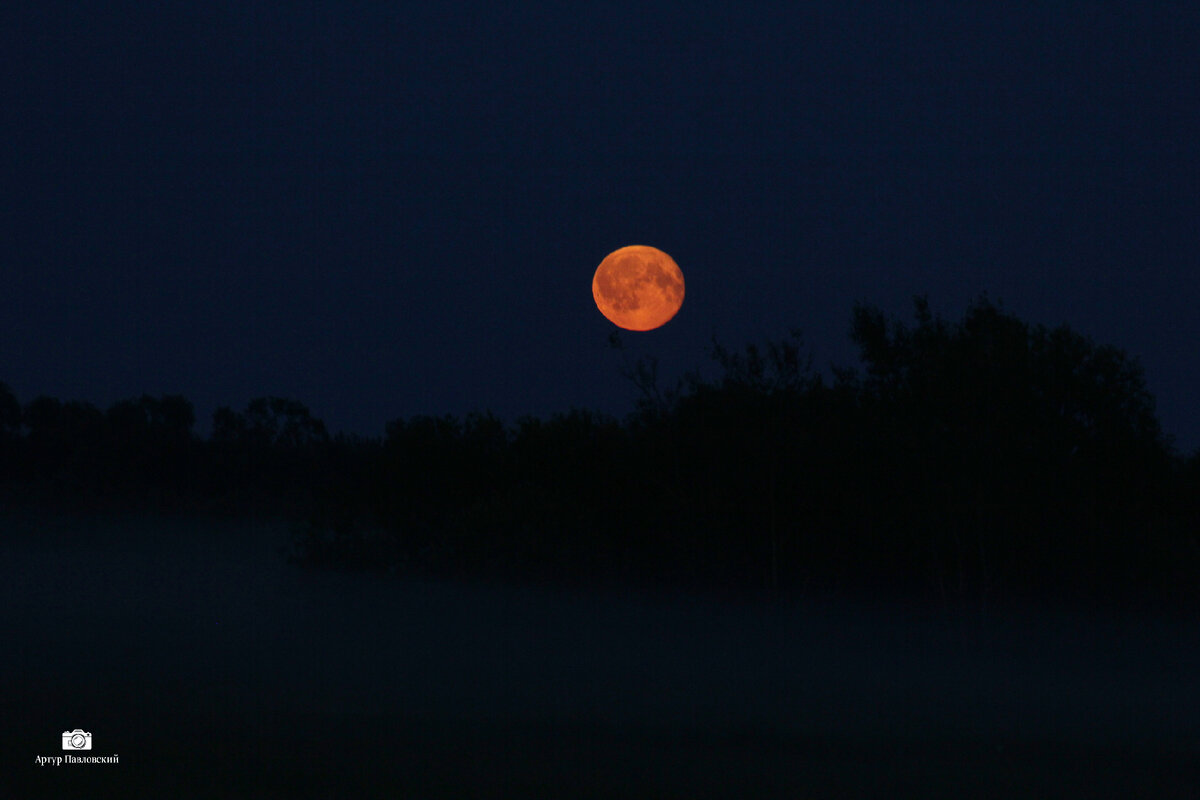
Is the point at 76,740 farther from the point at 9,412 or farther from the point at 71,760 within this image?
the point at 9,412

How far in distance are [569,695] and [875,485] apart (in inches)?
339

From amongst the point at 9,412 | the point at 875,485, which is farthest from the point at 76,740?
the point at 9,412

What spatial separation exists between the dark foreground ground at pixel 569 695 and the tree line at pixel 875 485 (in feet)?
3.08

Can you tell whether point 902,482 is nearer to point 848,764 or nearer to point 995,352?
point 995,352

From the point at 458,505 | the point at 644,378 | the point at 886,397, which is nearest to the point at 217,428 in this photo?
the point at 458,505

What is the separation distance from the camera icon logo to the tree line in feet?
38.5

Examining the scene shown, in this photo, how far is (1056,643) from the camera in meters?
20.7

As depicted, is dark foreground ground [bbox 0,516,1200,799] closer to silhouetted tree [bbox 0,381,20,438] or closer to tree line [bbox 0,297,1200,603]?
tree line [bbox 0,297,1200,603]

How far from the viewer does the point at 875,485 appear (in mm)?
21781

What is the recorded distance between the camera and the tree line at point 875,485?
68.9ft

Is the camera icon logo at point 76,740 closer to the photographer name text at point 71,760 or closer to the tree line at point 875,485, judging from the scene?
the photographer name text at point 71,760

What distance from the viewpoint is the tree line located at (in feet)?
68.9

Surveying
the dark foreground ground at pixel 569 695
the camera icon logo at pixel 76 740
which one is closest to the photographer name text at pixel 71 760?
the dark foreground ground at pixel 569 695

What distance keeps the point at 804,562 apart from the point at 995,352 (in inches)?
242
